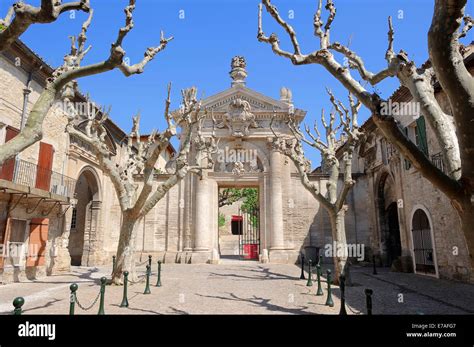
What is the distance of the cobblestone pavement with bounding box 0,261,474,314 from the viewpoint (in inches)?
290

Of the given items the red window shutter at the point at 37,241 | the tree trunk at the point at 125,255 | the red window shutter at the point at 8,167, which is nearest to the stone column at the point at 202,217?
the red window shutter at the point at 37,241

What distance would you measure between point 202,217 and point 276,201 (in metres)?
4.69

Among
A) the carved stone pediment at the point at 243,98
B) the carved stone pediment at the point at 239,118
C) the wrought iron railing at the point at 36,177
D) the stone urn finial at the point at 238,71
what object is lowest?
the wrought iron railing at the point at 36,177

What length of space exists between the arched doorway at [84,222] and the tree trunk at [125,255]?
918cm

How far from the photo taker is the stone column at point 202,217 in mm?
19516

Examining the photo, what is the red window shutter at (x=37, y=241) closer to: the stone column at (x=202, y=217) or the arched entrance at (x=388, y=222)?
the stone column at (x=202, y=217)

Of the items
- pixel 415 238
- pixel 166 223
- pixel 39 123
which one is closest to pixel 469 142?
pixel 39 123

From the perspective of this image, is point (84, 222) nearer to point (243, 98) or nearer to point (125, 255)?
point (125, 255)

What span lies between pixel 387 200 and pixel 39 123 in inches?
691

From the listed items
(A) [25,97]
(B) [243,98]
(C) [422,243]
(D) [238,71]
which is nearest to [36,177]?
(A) [25,97]

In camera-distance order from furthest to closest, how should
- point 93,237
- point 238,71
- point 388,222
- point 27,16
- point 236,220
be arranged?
point 236,220 → point 238,71 → point 93,237 → point 388,222 → point 27,16

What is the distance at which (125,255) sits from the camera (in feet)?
35.4

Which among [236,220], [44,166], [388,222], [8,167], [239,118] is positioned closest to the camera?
[8,167]

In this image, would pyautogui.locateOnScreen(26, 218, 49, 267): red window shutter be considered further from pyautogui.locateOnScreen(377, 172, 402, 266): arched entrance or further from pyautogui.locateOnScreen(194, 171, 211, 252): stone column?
pyautogui.locateOnScreen(377, 172, 402, 266): arched entrance
